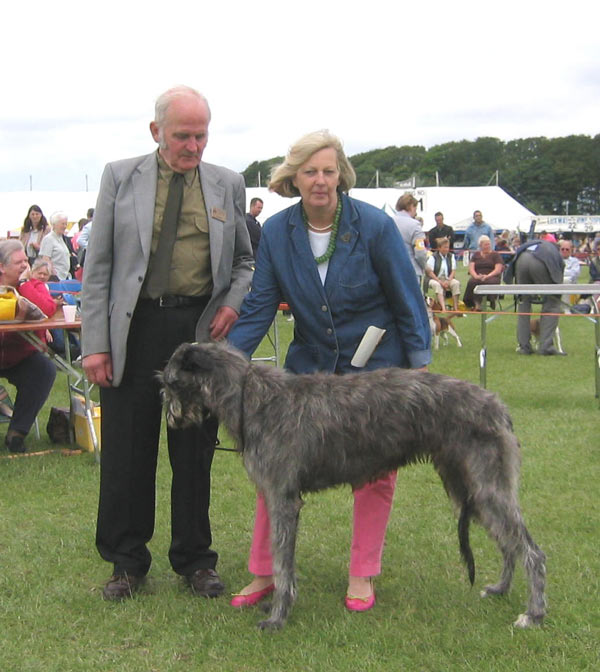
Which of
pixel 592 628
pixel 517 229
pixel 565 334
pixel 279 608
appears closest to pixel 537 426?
pixel 592 628

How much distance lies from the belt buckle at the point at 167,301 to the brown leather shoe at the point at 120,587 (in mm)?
1395

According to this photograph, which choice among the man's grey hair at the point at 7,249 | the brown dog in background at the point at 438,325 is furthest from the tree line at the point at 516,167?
the man's grey hair at the point at 7,249

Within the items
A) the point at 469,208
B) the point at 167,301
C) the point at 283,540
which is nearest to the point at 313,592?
the point at 283,540

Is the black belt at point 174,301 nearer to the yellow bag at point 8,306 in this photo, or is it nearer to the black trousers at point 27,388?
the yellow bag at point 8,306

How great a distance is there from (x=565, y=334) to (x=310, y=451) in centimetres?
1223

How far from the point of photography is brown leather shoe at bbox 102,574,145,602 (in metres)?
3.99

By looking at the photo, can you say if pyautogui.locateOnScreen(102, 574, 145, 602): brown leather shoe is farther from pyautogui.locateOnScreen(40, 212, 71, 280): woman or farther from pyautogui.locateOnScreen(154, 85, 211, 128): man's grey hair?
pyautogui.locateOnScreen(40, 212, 71, 280): woman

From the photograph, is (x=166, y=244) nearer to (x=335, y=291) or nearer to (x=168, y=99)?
(x=168, y=99)

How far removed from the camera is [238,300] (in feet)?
13.2

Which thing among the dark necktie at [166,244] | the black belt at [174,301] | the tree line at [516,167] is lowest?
the black belt at [174,301]

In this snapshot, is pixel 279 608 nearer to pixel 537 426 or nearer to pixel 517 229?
pixel 537 426

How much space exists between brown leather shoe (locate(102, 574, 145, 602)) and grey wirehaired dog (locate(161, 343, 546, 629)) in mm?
799

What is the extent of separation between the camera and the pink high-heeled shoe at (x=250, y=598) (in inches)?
155

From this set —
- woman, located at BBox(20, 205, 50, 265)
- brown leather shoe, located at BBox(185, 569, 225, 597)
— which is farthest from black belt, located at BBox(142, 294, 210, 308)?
woman, located at BBox(20, 205, 50, 265)
